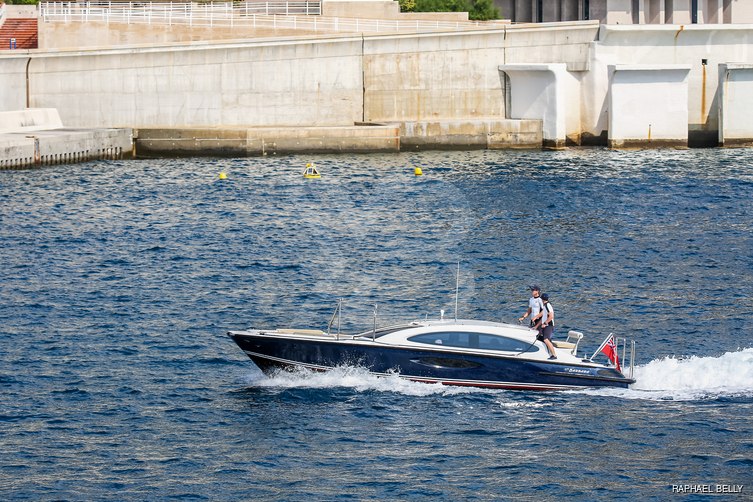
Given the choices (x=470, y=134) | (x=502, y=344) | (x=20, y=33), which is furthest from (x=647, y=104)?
(x=502, y=344)

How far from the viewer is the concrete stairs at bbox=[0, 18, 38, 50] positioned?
78312 millimetres

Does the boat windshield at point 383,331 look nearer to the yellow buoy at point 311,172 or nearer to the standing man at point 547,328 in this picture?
the standing man at point 547,328

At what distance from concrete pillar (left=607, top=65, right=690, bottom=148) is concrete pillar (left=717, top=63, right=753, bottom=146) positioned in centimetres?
248

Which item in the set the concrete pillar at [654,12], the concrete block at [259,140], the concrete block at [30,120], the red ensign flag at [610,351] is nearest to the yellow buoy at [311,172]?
the concrete block at [259,140]

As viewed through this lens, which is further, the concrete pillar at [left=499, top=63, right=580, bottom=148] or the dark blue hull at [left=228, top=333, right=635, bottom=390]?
the concrete pillar at [left=499, top=63, right=580, bottom=148]

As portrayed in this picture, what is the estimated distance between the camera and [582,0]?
93562 millimetres

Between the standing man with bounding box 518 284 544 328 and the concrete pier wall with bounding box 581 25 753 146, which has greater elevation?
the concrete pier wall with bounding box 581 25 753 146

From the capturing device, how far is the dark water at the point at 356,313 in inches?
1119

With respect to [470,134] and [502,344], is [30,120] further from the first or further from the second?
[502,344]

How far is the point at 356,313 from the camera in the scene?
41.7 meters

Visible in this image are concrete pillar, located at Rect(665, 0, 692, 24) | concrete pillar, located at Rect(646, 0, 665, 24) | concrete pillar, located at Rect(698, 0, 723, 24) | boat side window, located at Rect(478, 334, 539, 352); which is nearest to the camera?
boat side window, located at Rect(478, 334, 539, 352)

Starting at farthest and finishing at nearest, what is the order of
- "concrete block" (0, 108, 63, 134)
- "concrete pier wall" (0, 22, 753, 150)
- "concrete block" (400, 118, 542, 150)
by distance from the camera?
"concrete block" (400, 118, 542, 150)
"concrete pier wall" (0, 22, 753, 150)
"concrete block" (0, 108, 63, 134)

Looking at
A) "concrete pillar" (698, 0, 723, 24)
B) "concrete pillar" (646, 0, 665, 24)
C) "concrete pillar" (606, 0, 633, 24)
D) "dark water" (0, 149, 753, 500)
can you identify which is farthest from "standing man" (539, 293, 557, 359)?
"concrete pillar" (698, 0, 723, 24)

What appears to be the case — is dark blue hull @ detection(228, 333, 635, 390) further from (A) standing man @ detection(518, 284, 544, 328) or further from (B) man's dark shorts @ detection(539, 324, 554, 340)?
(A) standing man @ detection(518, 284, 544, 328)
